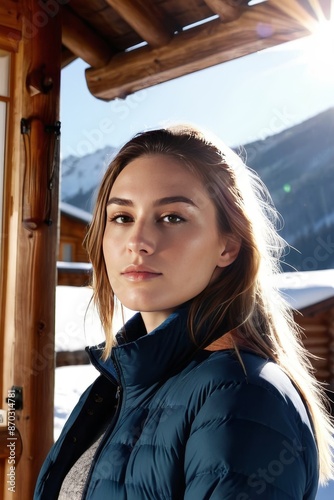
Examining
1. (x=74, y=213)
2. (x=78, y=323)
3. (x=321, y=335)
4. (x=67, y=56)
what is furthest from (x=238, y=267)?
(x=74, y=213)

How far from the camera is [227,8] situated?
3.22 metres

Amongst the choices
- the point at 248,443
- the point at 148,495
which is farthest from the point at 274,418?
the point at 148,495

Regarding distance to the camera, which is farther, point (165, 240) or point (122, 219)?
point (122, 219)

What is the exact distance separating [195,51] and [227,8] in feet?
1.19

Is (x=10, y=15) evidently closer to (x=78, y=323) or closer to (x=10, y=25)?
(x=10, y=25)

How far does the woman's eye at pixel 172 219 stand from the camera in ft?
3.73

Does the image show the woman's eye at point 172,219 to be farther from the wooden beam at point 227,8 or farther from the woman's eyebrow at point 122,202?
the wooden beam at point 227,8

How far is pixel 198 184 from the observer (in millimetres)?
1169

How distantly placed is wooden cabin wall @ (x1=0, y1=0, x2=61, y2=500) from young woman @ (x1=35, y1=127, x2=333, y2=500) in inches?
71.4

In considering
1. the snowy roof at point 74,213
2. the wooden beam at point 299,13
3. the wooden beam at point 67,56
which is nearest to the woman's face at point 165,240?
the wooden beam at point 299,13

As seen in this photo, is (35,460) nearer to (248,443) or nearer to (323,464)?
(323,464)

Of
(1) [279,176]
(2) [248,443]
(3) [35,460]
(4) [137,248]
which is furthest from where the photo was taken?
(1) [279,176]

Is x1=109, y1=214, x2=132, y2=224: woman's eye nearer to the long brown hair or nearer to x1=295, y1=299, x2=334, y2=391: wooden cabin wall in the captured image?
the long brown hair

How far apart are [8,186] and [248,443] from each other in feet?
8.74
